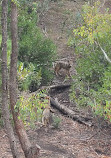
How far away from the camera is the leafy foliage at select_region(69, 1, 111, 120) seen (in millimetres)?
8273

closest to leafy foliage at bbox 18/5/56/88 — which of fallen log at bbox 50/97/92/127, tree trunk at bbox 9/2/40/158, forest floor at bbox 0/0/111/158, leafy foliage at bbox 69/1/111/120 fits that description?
forest floor at bbox 0/0/111/158

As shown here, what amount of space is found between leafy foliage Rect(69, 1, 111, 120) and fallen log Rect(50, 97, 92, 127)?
1.05 metres

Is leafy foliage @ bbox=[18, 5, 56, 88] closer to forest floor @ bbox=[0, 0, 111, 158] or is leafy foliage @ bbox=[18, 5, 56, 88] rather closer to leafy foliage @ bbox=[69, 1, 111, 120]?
forest floor @ bbox=[0, 0, 111, 158]

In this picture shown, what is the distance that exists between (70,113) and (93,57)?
2.50 meters

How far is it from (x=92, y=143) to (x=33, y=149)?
3.55 m

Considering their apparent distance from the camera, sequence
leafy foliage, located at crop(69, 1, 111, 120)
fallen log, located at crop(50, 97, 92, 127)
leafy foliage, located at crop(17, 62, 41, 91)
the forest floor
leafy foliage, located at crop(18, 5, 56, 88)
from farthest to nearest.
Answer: leafy foliage, located at crop(18, 5, 56, 88) → leafy foliage, located at crop(17, 62, 41, 91) → fallen log, located at crop(50, 97, 92, 127) → leafy foliage, located at crop(69, 1, 111, 120) → the forest floor

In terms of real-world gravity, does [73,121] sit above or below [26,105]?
below

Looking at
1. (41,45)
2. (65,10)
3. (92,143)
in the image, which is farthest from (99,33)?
(65,10)

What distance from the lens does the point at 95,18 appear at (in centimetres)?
872

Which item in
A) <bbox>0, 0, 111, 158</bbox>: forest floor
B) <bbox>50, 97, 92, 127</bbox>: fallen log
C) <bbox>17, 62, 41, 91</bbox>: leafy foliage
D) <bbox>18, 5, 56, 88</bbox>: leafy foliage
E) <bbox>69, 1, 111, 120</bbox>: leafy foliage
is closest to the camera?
<bbox>0, 0, 111, 158</bbox>: forest floor

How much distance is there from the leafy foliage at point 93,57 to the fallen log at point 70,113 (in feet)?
3.45

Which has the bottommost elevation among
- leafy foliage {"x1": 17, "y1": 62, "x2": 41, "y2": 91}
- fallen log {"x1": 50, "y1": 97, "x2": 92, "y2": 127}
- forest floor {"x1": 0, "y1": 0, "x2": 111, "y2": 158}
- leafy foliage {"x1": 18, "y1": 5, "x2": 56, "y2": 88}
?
forest floor {"x1": 0, "y1": 0, "x2": 111, "y2": 158}

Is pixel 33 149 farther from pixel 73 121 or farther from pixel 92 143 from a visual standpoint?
pixel 73 121

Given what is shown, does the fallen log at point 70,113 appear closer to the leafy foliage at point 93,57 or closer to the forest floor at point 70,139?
the forest floor at point 70,139
